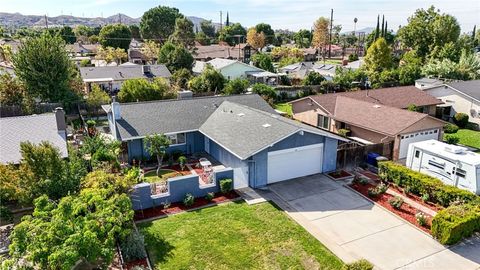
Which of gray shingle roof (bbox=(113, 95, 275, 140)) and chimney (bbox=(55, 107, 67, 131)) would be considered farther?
gray shingle roof (bbox=(113, 95, 275, 140))

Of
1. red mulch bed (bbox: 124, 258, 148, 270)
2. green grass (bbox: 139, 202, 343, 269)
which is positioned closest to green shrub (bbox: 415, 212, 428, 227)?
green grass (bbox: 139, 202, 343, 269)

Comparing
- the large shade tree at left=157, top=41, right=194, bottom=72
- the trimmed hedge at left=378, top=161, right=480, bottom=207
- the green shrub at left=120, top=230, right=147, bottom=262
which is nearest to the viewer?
the green shrub at left=120, top=230, right=147, bottom=262

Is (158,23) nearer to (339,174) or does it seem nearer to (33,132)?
(33,132)

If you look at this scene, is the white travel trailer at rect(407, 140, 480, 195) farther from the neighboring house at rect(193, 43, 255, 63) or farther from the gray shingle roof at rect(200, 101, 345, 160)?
the neighboring house at rect(193, 43, 255, 63)

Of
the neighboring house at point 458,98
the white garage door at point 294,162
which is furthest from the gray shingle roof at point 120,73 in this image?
the neighboring house at point 458,98

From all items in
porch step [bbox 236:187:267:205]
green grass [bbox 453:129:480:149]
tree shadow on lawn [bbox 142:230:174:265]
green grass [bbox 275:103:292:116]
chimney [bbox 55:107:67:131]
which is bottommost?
tree shadow on lawn [bbox 142:230:174:265]
